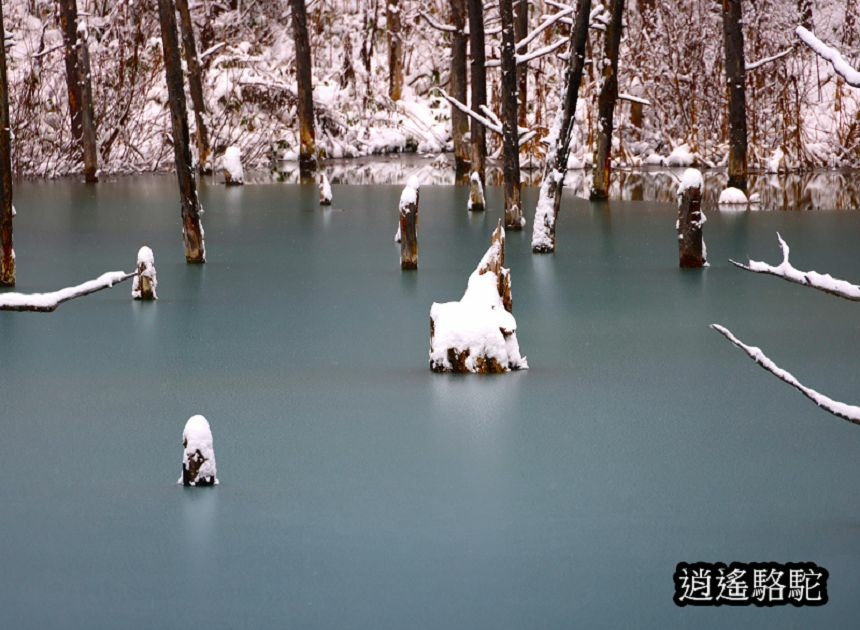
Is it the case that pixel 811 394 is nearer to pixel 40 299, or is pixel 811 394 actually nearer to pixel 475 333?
pixel 40 299

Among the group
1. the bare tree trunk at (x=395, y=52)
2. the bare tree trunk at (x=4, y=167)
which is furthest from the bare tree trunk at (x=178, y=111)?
the bare tree trunk at (x=395, y=52)

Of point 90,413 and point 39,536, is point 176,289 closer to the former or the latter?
point 90,413

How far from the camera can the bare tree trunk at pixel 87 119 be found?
2986 cm

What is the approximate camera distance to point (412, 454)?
8906 mm

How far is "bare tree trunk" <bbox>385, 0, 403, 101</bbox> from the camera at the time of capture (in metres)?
41.6

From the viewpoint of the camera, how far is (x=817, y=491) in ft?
26.3

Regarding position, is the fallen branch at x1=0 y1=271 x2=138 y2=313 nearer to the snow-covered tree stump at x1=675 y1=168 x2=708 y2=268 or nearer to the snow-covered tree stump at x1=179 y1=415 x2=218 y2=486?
the snow-covered tree stump at x1=179 y1=415 x2=218 y2=486

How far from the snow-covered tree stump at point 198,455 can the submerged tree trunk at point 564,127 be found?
9514 millimetres

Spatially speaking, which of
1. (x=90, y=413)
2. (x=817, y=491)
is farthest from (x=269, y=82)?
(x=817, y=491)

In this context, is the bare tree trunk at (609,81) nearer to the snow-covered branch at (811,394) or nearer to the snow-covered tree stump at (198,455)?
the snow-covered tree stump at (198,455)

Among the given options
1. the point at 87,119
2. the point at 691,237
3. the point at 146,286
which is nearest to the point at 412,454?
the point at 146,286

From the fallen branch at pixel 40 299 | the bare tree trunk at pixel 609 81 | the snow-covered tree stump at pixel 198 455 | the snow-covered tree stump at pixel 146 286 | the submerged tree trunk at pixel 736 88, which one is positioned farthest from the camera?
the submerged tree trunk at pixel 736 88

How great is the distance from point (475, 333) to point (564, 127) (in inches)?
268

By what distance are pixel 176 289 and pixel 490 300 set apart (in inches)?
214
